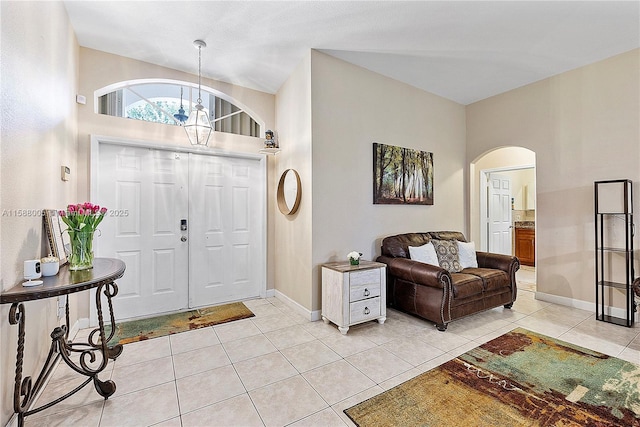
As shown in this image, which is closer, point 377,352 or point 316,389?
point 316,389

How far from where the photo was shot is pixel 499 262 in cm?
364

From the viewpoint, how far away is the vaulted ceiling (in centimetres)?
253

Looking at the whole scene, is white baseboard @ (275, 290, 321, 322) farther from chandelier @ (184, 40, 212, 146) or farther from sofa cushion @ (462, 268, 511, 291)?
chandelier @ (184, 40, 212, 146)

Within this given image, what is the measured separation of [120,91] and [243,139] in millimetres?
1447

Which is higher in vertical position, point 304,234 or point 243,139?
point 243,139

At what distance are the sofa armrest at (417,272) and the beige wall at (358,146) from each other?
0.37 metres

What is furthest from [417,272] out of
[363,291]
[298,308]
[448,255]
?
[298,308]

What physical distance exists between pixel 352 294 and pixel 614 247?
3.10 meters

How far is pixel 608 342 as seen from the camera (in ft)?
8.73

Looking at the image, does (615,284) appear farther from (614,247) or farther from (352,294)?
(352,294)

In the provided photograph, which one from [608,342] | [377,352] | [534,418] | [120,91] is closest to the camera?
[534,418]

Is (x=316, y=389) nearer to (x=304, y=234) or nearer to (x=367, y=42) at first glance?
(x=304, y=234)

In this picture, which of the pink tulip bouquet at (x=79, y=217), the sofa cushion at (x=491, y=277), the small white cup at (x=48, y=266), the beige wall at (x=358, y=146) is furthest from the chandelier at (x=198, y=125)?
the sofa cushion at (x=491, y=277)

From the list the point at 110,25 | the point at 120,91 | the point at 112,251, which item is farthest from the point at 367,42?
the point at 112,251
